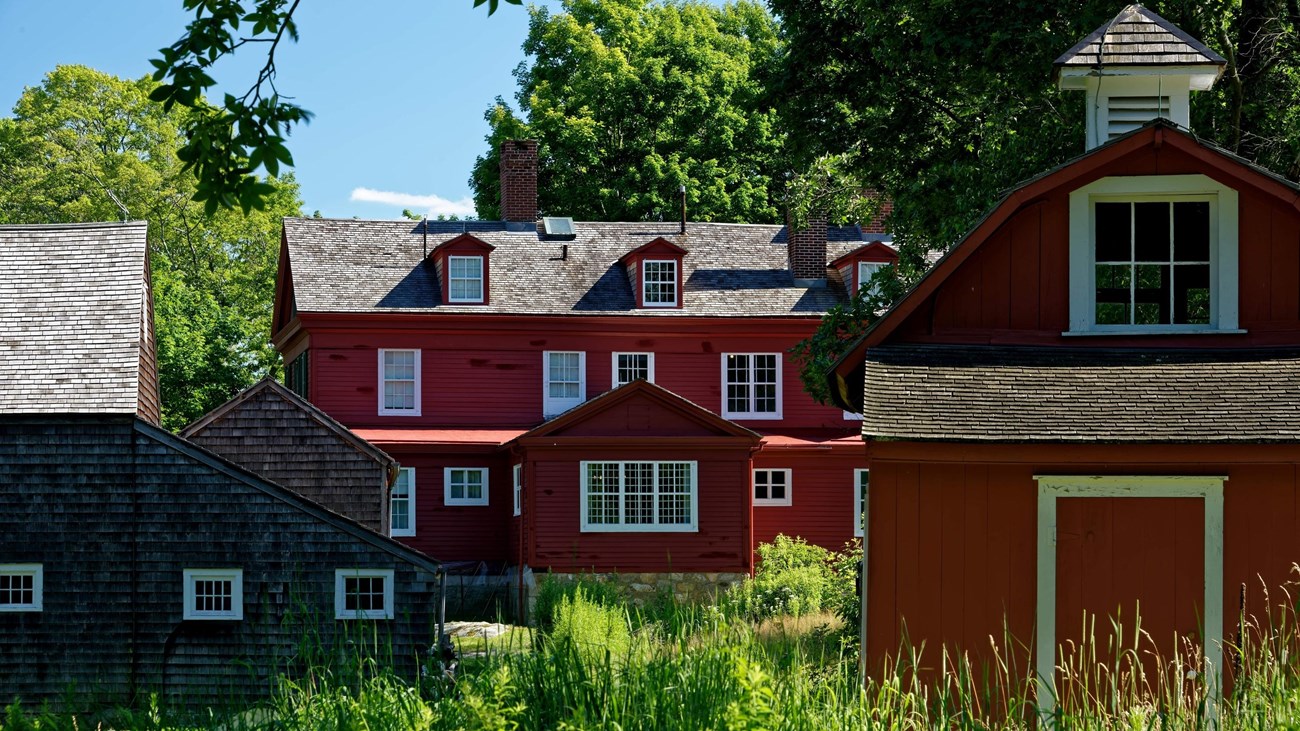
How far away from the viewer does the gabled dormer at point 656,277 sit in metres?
35.9

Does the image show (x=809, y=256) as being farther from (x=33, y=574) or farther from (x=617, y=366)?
(x=33, y=574)

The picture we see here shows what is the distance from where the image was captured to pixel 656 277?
3622 centimetres

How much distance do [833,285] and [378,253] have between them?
1078 cm

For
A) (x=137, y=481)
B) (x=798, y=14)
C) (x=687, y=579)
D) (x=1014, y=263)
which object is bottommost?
(x=687, y=579)

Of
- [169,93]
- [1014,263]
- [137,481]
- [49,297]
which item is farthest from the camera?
[49,297]

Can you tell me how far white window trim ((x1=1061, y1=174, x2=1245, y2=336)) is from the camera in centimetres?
1544

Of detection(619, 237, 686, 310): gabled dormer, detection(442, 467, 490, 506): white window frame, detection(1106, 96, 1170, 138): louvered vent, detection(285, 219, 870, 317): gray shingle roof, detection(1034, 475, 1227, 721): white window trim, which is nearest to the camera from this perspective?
detection(1034, 475, 1227, 721): white window trim

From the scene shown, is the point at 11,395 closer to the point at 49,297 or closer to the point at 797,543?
the point at 49,297

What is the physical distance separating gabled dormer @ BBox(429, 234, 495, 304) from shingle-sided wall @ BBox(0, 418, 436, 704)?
11.6 m

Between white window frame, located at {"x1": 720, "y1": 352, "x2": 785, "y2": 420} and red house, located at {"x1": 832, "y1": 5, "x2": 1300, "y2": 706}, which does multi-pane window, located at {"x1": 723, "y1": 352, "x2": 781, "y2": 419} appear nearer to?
white window frame, located at {"x1": 720, "y1": 352, "x2": 785, "y2": 420}

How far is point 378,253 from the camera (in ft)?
121

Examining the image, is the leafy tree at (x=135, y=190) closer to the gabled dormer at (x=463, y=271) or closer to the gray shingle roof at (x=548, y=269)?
the gray shingle roof at (x=548, y=269)

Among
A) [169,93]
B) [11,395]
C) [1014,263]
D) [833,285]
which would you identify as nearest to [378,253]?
[833,285]

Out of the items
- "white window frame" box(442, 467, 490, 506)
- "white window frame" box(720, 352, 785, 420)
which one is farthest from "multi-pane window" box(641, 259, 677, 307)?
"white window frame" box(442, 467, 490, 506)
